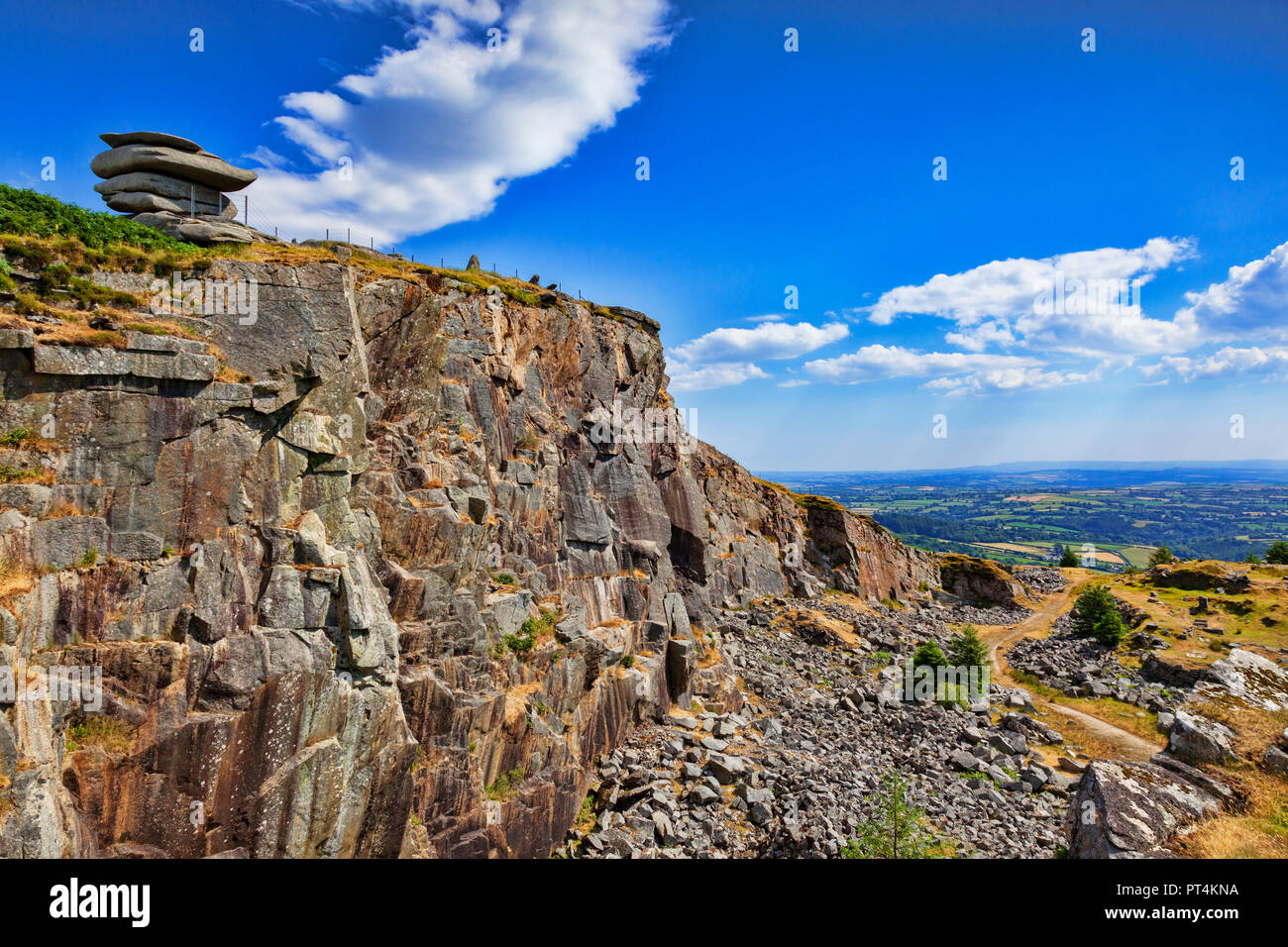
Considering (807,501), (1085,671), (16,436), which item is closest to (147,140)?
(16,436)

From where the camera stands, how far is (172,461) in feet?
58.6

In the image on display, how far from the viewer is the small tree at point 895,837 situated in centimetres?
2223

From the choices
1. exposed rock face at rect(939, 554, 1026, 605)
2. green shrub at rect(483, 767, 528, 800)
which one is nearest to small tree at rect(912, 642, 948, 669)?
green shrub at rect(483, 767, 528, 800)

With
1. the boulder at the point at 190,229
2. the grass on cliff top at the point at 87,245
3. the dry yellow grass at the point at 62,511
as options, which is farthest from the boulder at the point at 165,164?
the dry yellow grass at the point at 62,511

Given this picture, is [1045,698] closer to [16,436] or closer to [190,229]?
[16,436]

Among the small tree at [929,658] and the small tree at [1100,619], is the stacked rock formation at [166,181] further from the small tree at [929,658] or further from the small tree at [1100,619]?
the small tree at [1100,619]

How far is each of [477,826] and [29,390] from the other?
21808 mm

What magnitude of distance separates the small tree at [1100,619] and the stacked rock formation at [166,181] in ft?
266

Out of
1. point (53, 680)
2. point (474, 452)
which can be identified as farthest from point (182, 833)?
point (474, 452)

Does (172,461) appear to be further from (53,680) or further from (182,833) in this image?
(182,833)

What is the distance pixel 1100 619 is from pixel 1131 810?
5650cm

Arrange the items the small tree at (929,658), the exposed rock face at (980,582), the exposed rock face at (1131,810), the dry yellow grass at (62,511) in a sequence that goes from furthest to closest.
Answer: the exposed rock face at (980,582) < the small tree at (929,658) < the exposed rock face at (1131,810) < the dry yellow grass at (62,511)

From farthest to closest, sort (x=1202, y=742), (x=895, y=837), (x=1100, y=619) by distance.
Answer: (x=1100, y=619) → (x=1202, y=742) → (x=895, y=837)

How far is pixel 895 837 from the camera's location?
875 inches
